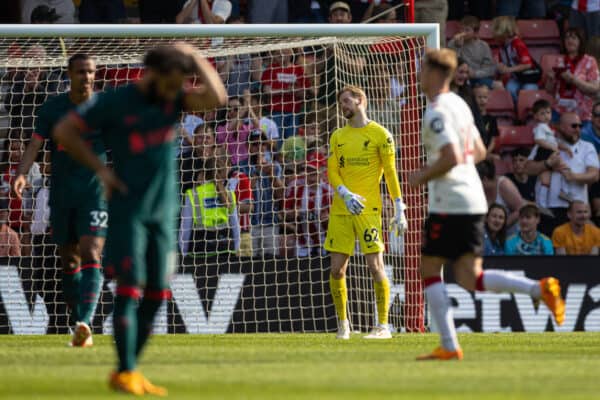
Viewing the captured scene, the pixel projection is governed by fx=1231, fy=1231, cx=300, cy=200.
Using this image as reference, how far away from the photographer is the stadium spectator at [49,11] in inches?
671

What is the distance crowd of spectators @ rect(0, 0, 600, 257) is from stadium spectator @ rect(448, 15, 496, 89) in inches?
0.8

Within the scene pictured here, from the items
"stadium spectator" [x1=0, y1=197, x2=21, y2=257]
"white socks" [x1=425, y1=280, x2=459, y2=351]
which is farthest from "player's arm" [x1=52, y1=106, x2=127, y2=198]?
"stadium spectator" [x1=0, y1=197, x2=21, y2=257]

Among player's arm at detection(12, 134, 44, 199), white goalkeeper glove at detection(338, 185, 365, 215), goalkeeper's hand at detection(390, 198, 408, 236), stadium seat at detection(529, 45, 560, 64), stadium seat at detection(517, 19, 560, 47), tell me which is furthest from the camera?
stadium seat at detection(517, 19, 560, 47)

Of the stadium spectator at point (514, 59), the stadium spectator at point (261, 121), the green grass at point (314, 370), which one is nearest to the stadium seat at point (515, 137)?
the stadium spectator at point (514, 59)

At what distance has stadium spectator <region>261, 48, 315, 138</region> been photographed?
15.5m

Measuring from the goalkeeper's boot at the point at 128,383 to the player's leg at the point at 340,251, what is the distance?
19.6ft

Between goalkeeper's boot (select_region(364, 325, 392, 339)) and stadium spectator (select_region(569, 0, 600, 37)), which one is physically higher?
stadium spectator (select_region(569, 0, 600, 37))

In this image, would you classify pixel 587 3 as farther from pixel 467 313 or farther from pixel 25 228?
pixel 25 228

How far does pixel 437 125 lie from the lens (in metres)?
8.34

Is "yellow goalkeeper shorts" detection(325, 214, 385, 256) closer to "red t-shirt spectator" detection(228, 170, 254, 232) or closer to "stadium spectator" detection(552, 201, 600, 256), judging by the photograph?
"red t-shirt spectator" detection(228, 170, 254, 232)

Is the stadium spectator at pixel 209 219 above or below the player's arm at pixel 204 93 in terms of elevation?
below

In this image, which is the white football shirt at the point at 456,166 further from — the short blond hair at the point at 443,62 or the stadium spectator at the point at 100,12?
→ the stadium spectator at the point at 100,12

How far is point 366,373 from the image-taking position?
25.0 ft

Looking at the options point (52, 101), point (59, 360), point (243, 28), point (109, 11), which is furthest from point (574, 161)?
point (59, 360)
